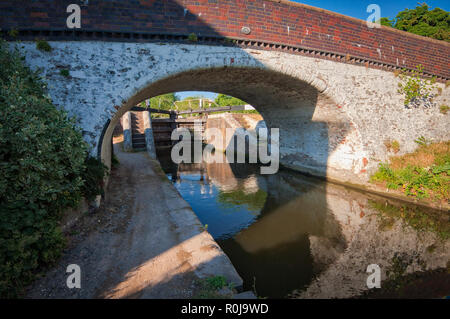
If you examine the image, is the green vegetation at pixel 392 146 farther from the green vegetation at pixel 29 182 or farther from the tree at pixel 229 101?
the tree at pixel 229 101

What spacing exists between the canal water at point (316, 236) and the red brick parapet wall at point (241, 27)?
562 cm

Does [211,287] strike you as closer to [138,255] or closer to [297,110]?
[138,255]

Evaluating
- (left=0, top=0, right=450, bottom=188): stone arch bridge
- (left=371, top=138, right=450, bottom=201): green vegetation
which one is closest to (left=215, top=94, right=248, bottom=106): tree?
(left=0, top=0, right=450, bottom=188): stone arch bridge

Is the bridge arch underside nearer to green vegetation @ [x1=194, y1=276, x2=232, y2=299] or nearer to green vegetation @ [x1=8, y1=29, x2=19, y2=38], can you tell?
green vegetation @ [x1=8, y1=29, x2=19, y2=38]

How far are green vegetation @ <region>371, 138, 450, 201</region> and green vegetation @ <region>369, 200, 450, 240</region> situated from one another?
0.83 metres

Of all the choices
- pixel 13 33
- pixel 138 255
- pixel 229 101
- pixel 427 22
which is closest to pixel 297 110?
pixel 138 255

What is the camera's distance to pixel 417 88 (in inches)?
344

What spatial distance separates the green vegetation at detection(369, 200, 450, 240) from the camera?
536 cm

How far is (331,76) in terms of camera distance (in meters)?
7.82

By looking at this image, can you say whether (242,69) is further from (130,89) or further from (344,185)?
(344,185)

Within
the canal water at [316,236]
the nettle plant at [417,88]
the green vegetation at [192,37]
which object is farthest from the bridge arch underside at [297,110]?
the nettle plant at [417,88]

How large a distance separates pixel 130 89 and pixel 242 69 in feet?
12.3

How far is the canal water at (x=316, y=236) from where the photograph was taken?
12.4 feet
